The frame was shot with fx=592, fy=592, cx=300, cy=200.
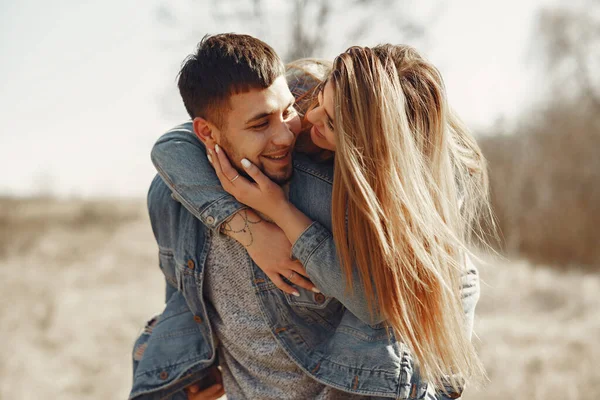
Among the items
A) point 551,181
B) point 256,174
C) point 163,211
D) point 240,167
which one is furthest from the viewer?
point 551,181

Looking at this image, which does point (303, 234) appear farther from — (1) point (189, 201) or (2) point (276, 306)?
(1) point (189, 201)

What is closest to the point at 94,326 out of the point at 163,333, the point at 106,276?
the point at 106,276

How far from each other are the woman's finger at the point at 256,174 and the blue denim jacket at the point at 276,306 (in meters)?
0.12

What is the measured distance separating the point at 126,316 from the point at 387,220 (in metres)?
6.43

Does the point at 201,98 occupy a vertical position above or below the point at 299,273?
→ above

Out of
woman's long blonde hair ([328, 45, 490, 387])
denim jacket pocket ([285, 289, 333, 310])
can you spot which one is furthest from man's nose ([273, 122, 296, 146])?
denim jacket pocket ([285, 289, 333, 310])

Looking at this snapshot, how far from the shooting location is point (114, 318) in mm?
7465

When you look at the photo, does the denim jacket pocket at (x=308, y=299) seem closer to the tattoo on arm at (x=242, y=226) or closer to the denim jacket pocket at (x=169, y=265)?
the tattoo on arm at (x=242, y=226)

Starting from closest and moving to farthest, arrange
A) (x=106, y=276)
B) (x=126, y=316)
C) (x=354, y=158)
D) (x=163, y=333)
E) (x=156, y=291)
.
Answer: (x=354, y=158) → (x=163, y=333) → (x=126, y=316) → (x=156, y=291) → (x=106, y=276)

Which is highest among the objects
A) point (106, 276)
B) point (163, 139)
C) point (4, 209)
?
point (4, 209)

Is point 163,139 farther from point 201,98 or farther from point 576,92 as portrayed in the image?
point 576,92

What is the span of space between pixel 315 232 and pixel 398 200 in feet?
0.97

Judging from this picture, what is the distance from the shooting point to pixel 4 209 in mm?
11758

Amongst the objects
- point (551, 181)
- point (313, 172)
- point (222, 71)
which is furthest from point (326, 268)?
point (551, 181)
